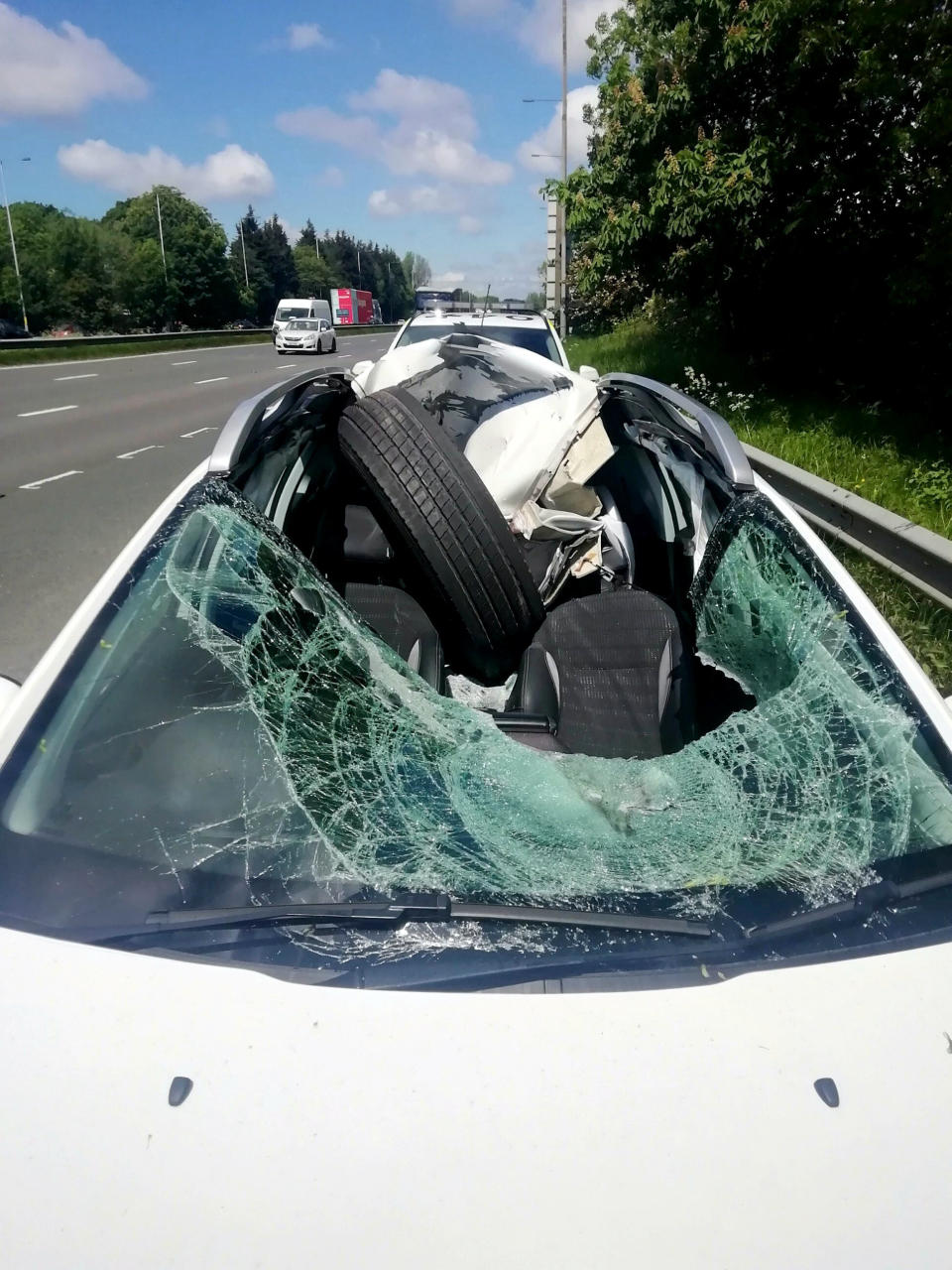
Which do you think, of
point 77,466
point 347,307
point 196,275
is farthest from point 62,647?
point 196,275

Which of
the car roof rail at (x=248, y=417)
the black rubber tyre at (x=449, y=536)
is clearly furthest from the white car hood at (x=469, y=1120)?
the black rubber tyre at (x=449, y=536)

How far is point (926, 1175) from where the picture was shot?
124cm

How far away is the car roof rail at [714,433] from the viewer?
2375 millimetres

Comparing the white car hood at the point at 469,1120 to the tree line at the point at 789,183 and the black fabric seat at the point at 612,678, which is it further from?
the tree line at the point at 789,183

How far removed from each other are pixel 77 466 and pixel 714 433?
31.9 feet

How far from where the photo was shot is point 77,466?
10.7 metres

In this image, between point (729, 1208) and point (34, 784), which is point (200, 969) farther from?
point (729, 1208)

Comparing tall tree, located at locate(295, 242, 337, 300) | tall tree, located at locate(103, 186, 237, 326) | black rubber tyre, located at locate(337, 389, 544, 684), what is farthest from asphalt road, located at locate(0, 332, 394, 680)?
tall tree, located at locate(295, 242, 337, 300)

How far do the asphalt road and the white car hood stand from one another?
3.77 m

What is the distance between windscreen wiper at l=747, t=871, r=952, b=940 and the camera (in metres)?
1.55

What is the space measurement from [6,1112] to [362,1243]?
1.73 ft

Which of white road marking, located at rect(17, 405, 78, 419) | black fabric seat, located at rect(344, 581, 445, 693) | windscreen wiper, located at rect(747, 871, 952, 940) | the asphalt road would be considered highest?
black fabric seat, located at rect(344, 581, 445, 693)

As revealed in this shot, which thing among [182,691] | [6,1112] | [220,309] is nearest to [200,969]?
[6,1112]

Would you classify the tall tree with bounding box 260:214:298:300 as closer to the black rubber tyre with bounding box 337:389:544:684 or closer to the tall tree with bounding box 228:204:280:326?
the tall tree with bounding box 228:204:280:326
